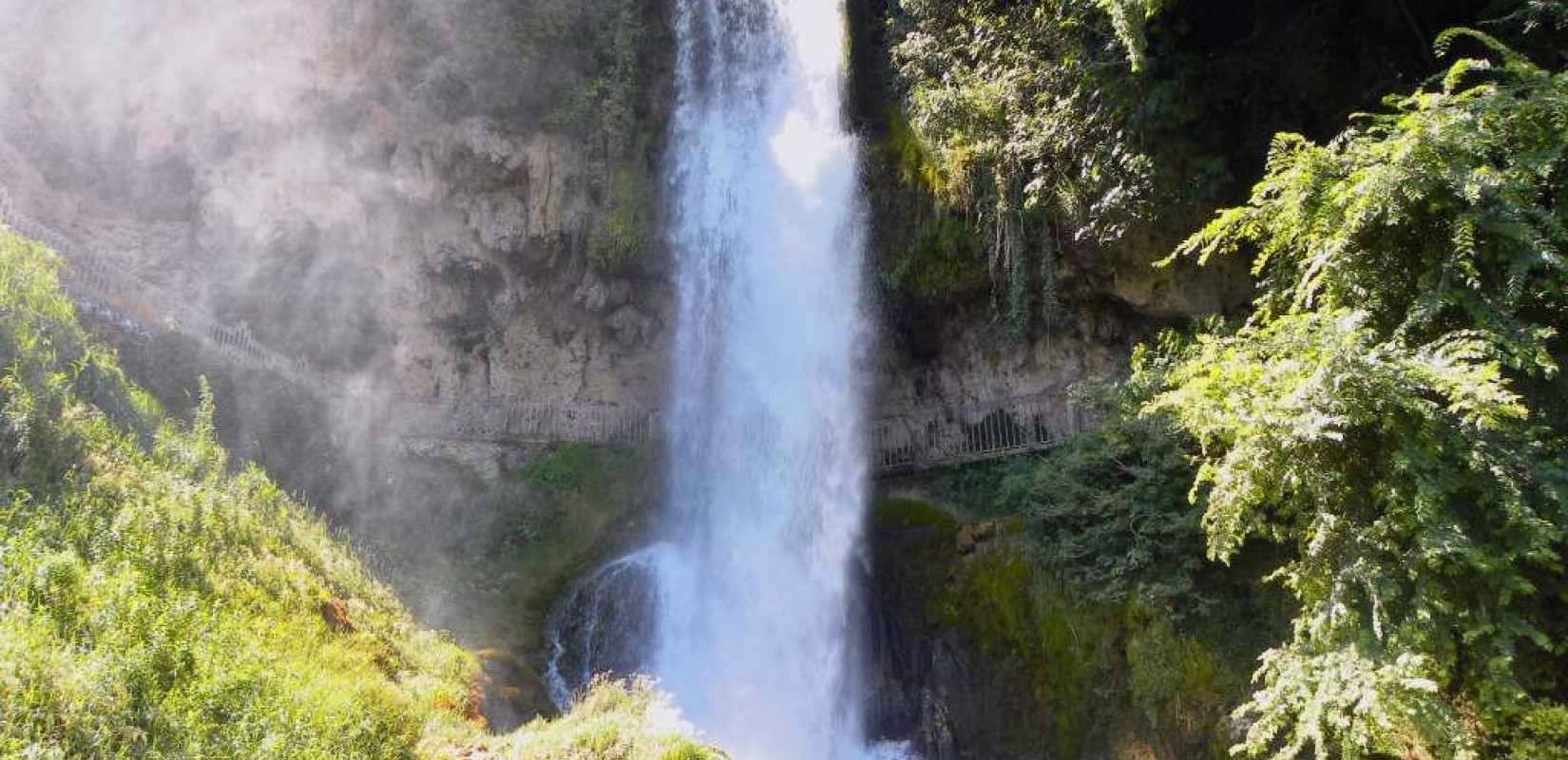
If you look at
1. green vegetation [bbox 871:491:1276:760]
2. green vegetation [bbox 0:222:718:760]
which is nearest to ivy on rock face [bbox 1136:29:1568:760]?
green vegetation [bbox 871:491:1276:760]

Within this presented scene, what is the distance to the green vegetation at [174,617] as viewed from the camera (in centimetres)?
495

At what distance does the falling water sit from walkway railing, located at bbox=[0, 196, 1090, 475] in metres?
1.26

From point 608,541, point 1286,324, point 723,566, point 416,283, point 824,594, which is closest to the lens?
point 1286,324

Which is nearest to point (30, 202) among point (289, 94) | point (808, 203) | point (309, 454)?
point (289, 94)

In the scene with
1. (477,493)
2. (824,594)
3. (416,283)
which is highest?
(416,283)

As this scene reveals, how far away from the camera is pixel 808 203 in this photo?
1490 centimetres

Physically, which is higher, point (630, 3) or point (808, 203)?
point (630, 3)

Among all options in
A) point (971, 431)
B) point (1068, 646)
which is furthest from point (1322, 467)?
point (971, 431)

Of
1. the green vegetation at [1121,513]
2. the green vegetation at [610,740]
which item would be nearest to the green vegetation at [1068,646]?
the green vegetation at [1121,513]

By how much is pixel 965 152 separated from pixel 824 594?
6558 mm

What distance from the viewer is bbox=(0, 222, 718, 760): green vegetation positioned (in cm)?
495

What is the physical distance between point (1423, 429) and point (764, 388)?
384 inches

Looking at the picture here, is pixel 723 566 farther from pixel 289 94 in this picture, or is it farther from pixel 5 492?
pixel 289 94

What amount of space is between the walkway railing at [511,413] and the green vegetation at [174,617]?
10.4 feet
